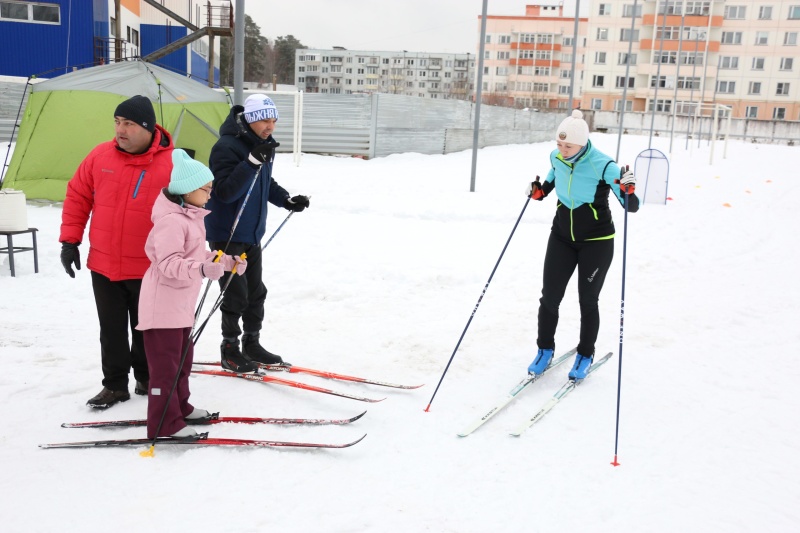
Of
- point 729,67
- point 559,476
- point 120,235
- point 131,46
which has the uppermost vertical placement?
point 729,67

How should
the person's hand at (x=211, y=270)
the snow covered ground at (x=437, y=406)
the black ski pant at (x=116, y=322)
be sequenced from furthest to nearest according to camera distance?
1. the black ski pant at (x=116, y=322)
2. the person's hand at (x=211, y=270)
3. the snow covered ground at (x=437, y=406)

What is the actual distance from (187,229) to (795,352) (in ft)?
17.1

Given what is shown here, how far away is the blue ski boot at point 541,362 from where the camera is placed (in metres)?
4.97

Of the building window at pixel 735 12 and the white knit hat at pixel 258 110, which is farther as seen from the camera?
the building window at pixel 735 12

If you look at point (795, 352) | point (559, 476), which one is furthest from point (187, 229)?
point (795, 352)

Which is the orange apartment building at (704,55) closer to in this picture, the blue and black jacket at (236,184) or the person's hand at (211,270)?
the blue and black jacket at (236,184)

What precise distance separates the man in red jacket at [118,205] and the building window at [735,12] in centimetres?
6651

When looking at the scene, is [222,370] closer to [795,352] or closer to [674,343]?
[674,343]

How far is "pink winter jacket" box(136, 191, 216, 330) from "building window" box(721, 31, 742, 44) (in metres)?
66.6

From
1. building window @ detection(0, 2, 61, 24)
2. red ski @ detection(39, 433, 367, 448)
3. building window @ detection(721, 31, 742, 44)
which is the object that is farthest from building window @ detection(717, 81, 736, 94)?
red ski @ detection(39, 433, 367, 448)

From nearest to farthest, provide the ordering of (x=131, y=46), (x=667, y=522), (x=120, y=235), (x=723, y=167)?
(x=667, y=522)
(x=120, y=235)
(x=723, y=167)
(x=131, y=46)

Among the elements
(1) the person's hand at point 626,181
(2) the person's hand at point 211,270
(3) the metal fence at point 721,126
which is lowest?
(2) the person's hand at point 211,270

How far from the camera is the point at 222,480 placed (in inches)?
130

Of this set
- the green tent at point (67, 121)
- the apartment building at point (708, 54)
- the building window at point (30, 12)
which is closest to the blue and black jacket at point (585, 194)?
the green tent at point (67, 121)
